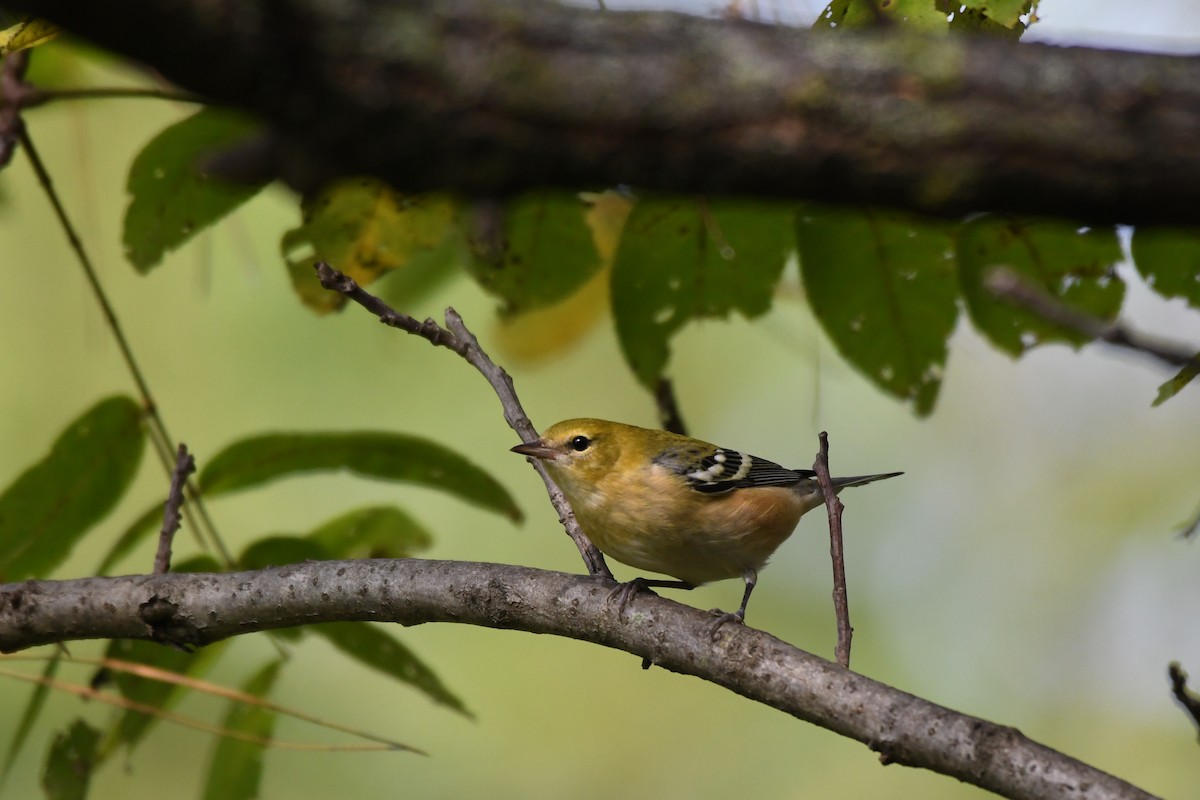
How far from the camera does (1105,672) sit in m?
8.85

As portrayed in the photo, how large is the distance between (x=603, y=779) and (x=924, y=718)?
6965mm

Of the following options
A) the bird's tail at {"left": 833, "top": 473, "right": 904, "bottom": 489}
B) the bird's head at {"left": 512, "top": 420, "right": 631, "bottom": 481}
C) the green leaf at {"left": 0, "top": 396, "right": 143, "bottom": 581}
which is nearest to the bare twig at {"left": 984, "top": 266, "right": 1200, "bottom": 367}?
the green leaf at {"left": 0, "top": 396, "right": 143, "bottom": 581}

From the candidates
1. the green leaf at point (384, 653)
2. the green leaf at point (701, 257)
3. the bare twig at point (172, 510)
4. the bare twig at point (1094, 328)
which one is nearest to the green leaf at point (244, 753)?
the green leaf at point (384, 653)

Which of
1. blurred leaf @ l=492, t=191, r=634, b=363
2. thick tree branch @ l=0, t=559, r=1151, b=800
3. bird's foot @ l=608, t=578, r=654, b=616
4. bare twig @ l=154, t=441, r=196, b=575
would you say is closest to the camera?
thick tree branch @ l=0, t=559, r=1151, b=800

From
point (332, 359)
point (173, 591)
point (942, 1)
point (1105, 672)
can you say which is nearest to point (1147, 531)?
point (1105, 672)

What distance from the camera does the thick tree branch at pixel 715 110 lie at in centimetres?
114

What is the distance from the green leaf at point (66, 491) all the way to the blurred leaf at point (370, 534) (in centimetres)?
71

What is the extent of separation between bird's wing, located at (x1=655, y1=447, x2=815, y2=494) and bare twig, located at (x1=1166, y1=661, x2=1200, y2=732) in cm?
299

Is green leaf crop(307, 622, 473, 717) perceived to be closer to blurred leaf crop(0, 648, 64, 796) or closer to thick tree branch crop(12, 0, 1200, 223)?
blurred leaf crop(0, 648, 64, 796)

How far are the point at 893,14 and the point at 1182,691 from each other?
1.75 m

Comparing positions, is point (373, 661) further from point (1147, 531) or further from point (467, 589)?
point (1147, 531)

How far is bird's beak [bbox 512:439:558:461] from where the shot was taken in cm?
408

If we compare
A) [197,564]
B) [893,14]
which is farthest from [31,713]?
[893,14]

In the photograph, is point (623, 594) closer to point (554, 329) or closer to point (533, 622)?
point (533, 622)
